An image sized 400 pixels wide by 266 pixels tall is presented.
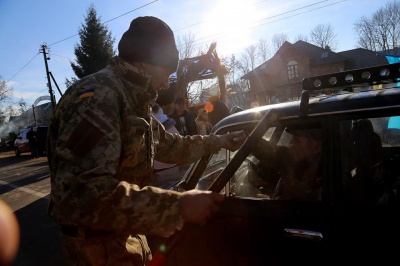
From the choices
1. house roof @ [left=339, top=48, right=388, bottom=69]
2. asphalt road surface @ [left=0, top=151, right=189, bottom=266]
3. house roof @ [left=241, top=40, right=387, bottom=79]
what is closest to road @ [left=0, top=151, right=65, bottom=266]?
asphalt road surface @ [left=0, top=151, right=189, bottom=266]

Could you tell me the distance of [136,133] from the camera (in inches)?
58.6

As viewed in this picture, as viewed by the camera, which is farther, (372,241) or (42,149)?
(42,149)

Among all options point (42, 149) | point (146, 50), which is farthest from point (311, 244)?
point (42, 149)

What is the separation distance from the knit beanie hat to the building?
3452 centimetres

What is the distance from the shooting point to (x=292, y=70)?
1529 inches

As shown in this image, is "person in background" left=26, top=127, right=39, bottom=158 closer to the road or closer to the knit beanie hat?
the road

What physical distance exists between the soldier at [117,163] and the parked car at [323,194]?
161 millimetres

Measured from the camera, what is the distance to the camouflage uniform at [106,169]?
3.98 feet

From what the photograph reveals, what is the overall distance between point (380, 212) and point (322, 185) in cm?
30

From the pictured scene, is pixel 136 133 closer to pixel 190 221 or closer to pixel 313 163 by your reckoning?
pixel 190 221

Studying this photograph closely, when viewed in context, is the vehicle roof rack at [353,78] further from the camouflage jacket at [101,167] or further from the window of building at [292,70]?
the window of building at [292,70]

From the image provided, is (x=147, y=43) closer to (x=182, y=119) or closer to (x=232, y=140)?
(x=232, y=140)

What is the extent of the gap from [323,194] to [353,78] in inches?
27.7

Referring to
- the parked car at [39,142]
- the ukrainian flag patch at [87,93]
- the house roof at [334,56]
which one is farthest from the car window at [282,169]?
the house roof at [334,56]
